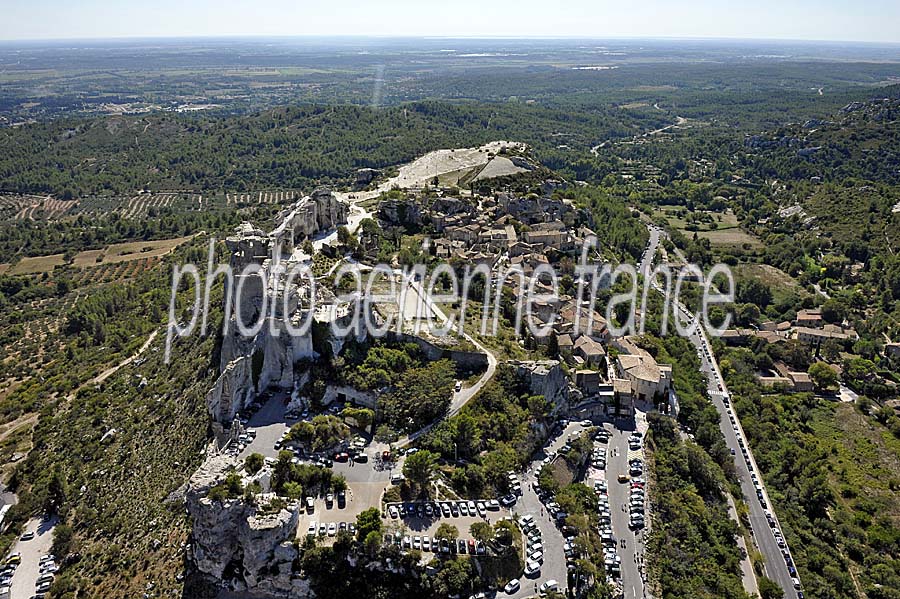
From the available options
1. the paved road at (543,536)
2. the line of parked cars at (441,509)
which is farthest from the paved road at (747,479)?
the line of parked cars at (441,509)

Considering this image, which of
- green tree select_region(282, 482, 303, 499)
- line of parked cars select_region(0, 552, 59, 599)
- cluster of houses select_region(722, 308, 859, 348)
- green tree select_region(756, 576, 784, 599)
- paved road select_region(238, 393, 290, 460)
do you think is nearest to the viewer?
green tree select_region(282, 482, 303, 499)

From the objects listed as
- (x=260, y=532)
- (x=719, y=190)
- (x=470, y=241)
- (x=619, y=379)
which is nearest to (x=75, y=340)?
(x=470, y=241)

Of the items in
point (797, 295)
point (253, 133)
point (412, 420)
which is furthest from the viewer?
point (253, 133)

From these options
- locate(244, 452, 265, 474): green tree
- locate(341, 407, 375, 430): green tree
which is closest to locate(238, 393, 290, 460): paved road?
locate(244, 452, 265, 474): green tree

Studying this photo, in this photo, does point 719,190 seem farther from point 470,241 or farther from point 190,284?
point 190,284

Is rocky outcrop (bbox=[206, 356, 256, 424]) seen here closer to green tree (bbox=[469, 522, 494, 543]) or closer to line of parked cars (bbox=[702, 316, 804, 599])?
green tree (bbox=[469, 522, 494, 543])

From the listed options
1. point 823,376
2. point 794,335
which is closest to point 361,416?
point 823,376
